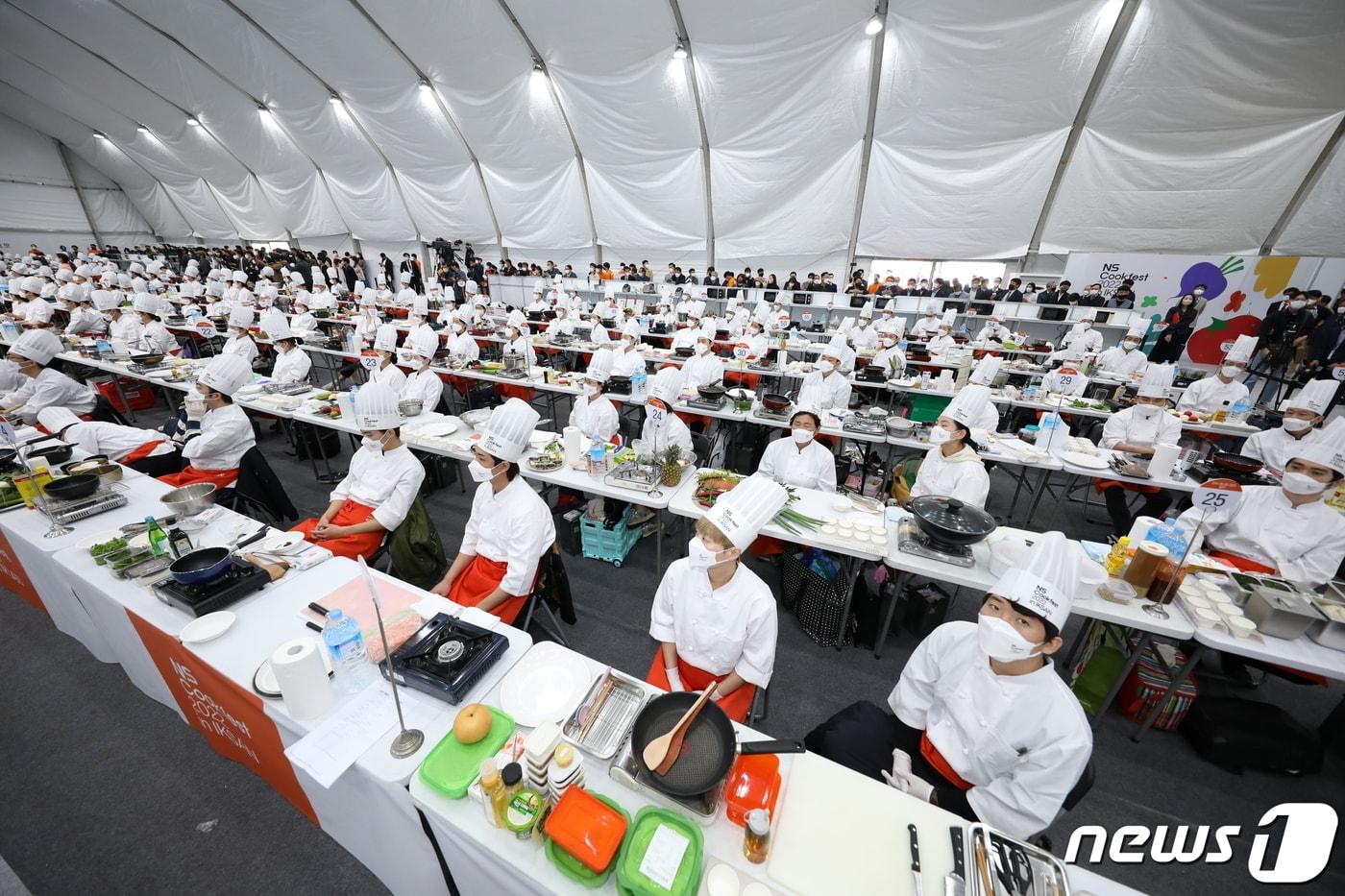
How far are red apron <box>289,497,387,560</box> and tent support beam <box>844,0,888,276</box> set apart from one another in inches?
588

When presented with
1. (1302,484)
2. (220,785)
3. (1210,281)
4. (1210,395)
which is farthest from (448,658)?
(1210,281)

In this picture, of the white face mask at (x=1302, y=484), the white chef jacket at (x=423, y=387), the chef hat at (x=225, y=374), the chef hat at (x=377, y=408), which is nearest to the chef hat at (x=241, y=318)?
the white chef jacket at (x=423, y=387)

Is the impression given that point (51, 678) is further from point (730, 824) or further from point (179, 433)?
point (730, 824)

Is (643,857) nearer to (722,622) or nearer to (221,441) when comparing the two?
(722,622)

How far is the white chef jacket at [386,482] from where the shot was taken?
3.58 metres

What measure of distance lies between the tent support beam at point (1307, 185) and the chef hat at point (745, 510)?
1835 cm

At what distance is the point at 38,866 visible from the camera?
2.29 metres

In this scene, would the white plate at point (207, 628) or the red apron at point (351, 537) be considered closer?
the white plate at point (207, 628)

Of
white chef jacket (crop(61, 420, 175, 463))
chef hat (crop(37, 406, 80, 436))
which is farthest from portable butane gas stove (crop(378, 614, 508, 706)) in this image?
chef hat (crop(37, 406, 80, 436))

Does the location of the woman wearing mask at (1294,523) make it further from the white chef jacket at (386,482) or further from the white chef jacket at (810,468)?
the white chef jacket at (386,482)

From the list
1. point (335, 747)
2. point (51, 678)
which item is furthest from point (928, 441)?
point (51, 678)

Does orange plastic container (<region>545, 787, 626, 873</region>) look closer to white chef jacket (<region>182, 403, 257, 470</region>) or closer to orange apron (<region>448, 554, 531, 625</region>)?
orange apron (<region>448, 554, 531, 625</region>)

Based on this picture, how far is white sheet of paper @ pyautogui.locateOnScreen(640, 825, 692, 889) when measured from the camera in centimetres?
134

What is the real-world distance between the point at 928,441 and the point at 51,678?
25.4 feet
